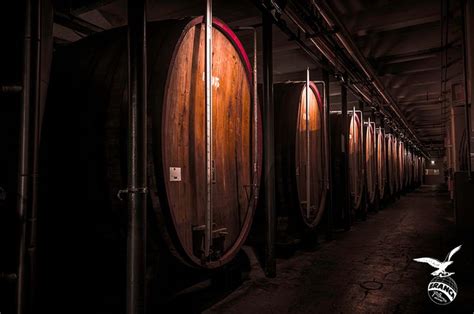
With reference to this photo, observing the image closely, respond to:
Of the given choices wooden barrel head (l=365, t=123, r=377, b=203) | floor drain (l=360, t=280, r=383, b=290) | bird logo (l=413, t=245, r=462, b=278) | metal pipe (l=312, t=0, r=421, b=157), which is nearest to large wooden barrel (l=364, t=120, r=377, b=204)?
wooden barrel head (l=365, t=123, r=377, b=203)

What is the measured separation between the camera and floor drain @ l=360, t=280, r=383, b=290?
378 cm

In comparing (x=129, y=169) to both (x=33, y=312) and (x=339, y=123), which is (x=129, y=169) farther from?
(x=339, y=123)

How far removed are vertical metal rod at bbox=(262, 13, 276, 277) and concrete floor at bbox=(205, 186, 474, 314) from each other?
27cm

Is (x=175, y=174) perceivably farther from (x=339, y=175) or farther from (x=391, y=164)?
(x=391, y=164)

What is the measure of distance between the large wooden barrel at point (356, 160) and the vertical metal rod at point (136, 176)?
6568mm

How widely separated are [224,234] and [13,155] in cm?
173

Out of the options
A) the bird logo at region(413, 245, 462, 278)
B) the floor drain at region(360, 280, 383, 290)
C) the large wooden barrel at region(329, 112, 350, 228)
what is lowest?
the bird logo at region(413, 245, 462, 278)

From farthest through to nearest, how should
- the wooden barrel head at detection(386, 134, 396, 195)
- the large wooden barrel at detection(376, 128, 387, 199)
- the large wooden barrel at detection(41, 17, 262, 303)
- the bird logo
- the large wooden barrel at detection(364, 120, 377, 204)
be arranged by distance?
the wooden barrel head at detection(386, 134, 396, 195), the large wooden barrel at detection(376, 128, 387, 199), the large wooden barrel at detection(364, 120, 377, 204), the bird logo, the large wooden barrel at detection(41, 17, 262, 303)

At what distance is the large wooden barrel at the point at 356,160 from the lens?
8.34 meters

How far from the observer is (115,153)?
251 cm

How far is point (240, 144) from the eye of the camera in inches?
149

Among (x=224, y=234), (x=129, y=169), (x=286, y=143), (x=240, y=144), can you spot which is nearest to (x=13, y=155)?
(x=129, y=169)

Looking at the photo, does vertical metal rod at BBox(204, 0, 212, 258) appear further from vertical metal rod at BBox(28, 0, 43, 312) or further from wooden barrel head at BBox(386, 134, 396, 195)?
wooden barrel head at BBox(386, 134, 396, 195)

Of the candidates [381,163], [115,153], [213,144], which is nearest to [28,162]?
[115,153]
